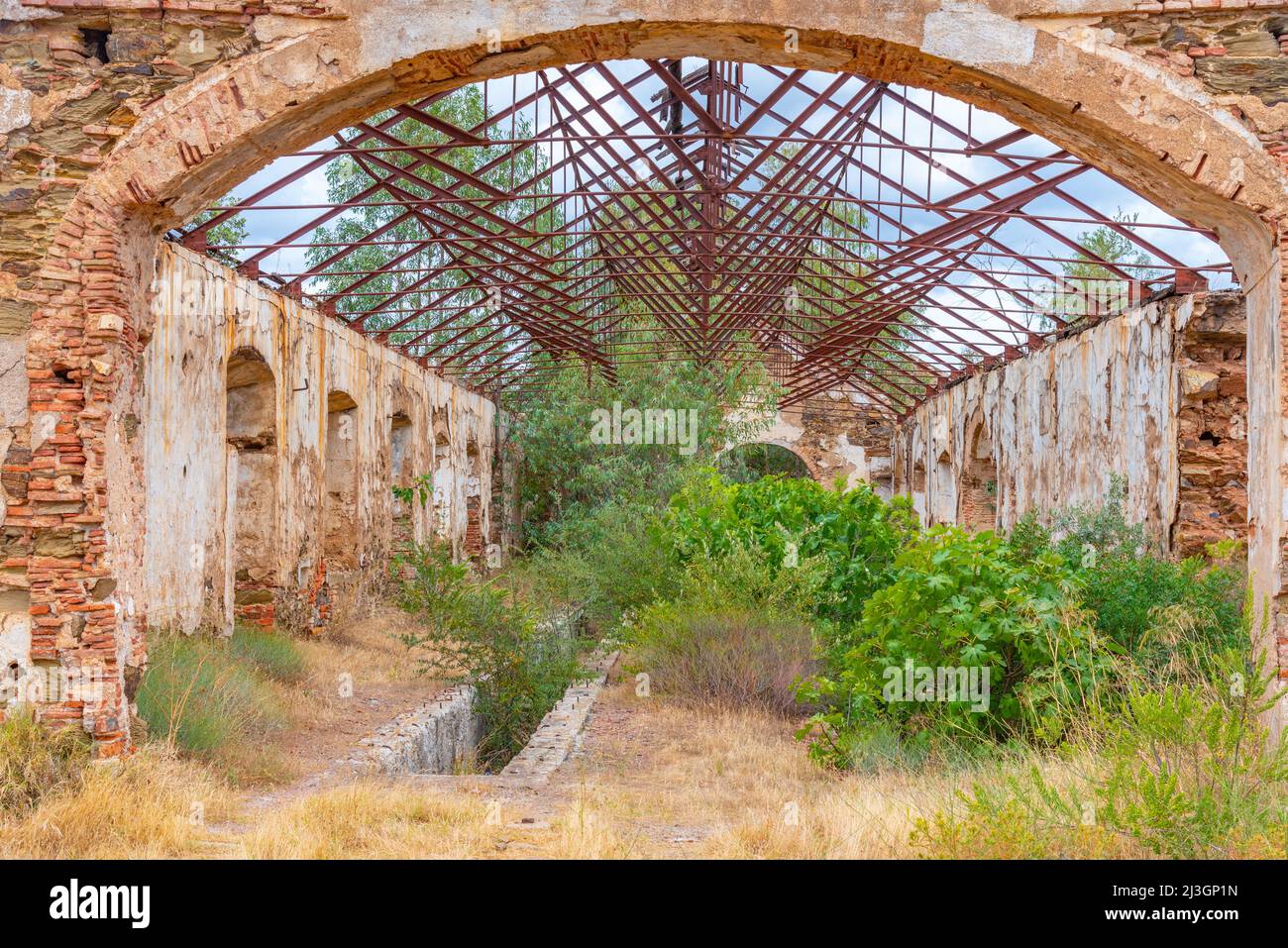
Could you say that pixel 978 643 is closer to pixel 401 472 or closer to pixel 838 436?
pixel 401 472

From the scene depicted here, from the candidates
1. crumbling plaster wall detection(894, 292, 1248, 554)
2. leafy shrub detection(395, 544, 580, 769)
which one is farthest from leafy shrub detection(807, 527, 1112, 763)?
crumbling plaster wall detection(894, 292, 1248, 554)

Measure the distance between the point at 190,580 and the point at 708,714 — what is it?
15.2 ft

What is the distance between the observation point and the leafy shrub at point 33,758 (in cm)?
462

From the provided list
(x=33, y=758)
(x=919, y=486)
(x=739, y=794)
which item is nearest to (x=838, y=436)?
(x=919, y=486)

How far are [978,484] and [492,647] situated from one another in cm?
1278

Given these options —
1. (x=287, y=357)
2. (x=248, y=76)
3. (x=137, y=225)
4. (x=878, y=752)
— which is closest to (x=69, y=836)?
(x=137, y=225)

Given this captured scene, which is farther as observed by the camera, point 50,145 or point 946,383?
point 946,383

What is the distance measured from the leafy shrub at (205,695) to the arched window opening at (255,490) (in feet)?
5.89

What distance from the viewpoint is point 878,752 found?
19.2ft

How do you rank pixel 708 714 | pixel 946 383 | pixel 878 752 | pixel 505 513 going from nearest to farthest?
pixel 878 752 → pixel 708 714 → pixel 946 383 → pixel 505 513

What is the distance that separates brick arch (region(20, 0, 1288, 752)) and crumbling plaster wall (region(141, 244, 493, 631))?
19.9 inches

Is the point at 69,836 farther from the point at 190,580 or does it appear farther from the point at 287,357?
the point at 287,357

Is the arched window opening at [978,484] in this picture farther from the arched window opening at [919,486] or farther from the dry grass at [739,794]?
the dry grass at [739,794]

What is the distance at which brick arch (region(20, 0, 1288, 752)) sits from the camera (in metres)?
5.04
